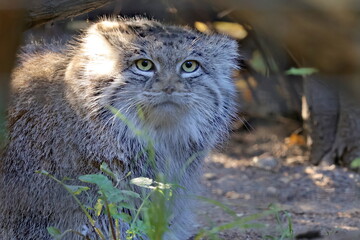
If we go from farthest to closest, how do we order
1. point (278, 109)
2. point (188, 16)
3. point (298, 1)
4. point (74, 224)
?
point (278, 109) → point (188, 16) → point (74, 224) → point (298, 1)

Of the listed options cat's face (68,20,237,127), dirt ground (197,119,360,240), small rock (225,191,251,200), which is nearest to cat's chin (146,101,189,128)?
cat's face (68,20,237,127)

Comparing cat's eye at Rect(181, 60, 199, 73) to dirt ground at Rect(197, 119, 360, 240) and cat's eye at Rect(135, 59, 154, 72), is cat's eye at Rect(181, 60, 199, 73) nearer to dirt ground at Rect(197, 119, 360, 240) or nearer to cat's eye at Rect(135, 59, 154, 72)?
cat's eye at Rect(135, 59, 154, 72)

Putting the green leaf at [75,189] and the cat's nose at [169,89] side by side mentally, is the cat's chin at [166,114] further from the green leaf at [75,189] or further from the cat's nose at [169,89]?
the green leaf at [75,189]

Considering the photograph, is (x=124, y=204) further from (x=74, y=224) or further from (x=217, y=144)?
(x=217, y=144)

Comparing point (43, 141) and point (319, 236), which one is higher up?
point (43, 141)

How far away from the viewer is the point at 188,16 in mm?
7137

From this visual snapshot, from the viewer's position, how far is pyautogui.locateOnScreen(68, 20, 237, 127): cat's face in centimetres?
421

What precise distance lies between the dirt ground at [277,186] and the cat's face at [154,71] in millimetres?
990

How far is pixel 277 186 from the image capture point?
6.61m

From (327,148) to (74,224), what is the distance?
12.0 feet

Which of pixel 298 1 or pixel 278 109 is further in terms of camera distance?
pixel 278 109

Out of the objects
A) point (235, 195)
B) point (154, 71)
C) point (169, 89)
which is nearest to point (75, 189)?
point (169, 89)

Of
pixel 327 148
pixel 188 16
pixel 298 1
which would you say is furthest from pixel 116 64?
pixel 327 148

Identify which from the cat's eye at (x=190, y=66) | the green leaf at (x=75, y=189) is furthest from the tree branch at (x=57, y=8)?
the green leaf at (x=75, y=189)
